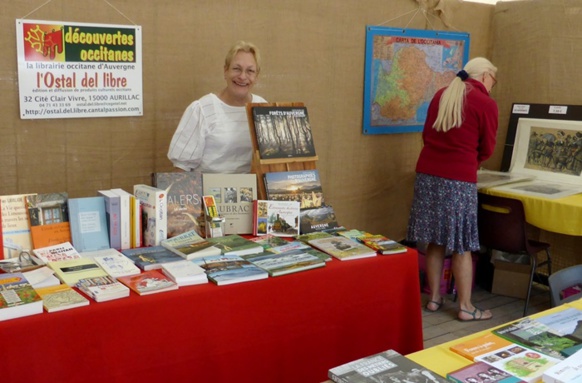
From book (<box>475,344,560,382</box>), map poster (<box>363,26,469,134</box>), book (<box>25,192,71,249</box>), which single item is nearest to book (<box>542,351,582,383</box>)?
book (<box>475,344,560,382</box>)

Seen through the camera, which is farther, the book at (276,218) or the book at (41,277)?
the book at (276,218)

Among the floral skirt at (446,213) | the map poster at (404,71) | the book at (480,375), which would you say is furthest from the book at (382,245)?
the map poster at (404,71)

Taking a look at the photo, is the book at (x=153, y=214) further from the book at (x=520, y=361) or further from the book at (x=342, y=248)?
the book at (x=520, y=361)

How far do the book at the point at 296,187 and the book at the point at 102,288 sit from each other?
0.94 m

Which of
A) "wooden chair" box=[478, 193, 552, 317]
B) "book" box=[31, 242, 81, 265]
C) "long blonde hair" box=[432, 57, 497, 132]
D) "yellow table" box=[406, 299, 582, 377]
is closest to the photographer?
"yellow table" box=[406, 299, 582, 377]

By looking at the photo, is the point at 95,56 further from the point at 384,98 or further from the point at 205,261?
the point at 384,98

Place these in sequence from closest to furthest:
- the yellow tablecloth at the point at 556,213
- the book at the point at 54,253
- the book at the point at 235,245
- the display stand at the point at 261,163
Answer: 1. the book at the point at 54,253
2. the book at the point at 235,245
3. the display stand at the point at 261,163
4. the yellow tablecloth at the point at 556,213

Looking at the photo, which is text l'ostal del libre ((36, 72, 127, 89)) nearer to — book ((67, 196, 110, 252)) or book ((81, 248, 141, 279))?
book ((67, 196, 110, 252))

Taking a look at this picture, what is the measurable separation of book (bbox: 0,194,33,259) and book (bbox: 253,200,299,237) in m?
0.95

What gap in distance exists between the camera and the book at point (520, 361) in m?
1.52

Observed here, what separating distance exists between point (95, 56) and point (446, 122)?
80.4 inches

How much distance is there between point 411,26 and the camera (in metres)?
4.48

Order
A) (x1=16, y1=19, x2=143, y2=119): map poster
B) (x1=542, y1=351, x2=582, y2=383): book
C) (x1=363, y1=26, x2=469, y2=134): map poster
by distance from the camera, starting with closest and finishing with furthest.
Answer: (x1=542, y1=351, x2=582, y2=383): book
(x1=16, y1=19, x2=143, y2=119): map poster
(x1=363, y1=26, x2=469, y2=134): map poster

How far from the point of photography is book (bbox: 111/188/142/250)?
7.90ft
